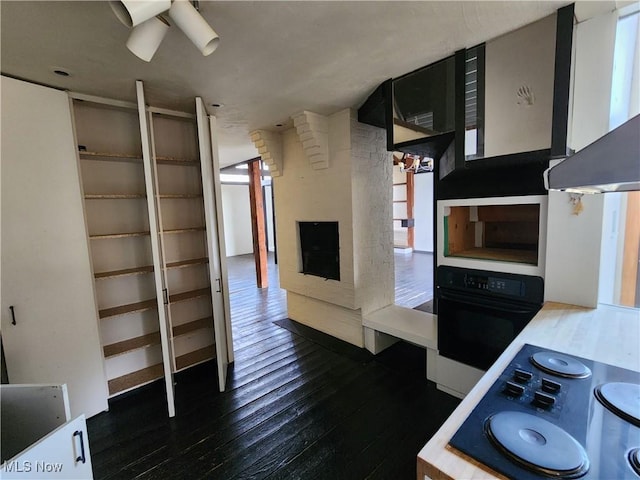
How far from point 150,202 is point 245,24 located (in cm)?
126

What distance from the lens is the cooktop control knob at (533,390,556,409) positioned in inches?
34.0

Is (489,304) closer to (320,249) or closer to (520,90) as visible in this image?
(520,90)

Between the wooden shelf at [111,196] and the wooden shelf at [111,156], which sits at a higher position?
the wooden shelf at [111,156]

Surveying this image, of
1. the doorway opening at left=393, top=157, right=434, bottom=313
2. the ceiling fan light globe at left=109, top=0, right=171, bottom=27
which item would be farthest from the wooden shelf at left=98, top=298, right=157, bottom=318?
the doorway opening at left=393, top=157, right=434, bottom=313

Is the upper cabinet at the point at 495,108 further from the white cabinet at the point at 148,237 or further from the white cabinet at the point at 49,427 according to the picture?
the white cabinet at the point at 49,427

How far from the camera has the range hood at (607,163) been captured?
69 cm

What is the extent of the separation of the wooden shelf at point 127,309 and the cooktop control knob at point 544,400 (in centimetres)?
260

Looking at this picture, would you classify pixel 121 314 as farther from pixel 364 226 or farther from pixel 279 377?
pixel 364 226

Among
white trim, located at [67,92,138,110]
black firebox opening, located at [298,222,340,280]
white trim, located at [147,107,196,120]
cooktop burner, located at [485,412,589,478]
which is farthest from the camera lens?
black firebox opening, located at [298,222,340,280]

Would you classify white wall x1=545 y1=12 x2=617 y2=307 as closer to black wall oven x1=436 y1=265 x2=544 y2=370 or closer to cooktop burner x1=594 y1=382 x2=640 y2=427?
black wall oven x1=436 y1=265 x2=544 y2=370

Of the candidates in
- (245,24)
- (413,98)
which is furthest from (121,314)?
(413,98)

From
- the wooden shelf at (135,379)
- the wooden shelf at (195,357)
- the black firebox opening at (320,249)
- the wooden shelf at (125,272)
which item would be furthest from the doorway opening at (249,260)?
the wooden shelf at (125,272)

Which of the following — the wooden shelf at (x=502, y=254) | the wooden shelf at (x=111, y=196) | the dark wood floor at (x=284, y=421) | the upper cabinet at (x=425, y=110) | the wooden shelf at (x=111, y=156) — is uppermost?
the upper cabinet at (x=425, y=110)

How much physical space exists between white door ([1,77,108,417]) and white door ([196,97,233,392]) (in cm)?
84
